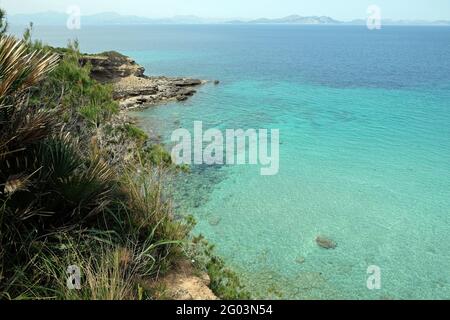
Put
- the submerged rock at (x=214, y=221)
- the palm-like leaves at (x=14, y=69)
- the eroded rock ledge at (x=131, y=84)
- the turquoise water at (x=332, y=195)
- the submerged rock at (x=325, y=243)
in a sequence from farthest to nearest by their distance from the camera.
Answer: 1. the eroded rock ledge at (x=131, y=84)
2. the submerged rock at (x=214, y=221)
3. the submerged rock at (x=325, y=243)
4. the turquoise water at (x=332, y=195)
5. the palm-like leaves at (x=14, y=69)

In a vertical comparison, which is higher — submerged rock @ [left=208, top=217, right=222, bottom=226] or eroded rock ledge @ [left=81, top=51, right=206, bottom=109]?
eroded rock ledge @ [left=81, top=51, right=206, bottom=109]

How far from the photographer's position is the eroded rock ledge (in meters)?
34.5

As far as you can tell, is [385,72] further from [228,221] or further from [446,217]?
[228,221]

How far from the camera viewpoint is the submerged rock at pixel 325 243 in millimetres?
13500

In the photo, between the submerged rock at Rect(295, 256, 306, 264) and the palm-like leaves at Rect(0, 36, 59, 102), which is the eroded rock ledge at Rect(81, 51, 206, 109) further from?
the palm-like leaves at Rect(0, 36, 59, 102)

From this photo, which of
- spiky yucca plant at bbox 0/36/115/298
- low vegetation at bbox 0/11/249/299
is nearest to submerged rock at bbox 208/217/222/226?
low vegetation at bbox 0/11/249/299

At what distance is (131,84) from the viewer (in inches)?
1496

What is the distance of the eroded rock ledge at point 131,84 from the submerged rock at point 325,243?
22.8 metres

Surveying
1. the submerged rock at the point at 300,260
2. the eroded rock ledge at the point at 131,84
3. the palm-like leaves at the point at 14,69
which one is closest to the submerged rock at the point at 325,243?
the submerged rock at the point at 300,260

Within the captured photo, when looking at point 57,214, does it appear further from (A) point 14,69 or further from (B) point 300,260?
(B) point 300,260

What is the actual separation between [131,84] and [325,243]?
1172 inches

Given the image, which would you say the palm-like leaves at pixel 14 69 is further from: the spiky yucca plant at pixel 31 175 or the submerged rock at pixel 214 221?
the submerged rock at pixel 214 221

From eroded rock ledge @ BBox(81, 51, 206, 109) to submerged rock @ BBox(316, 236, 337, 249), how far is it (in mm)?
22820
